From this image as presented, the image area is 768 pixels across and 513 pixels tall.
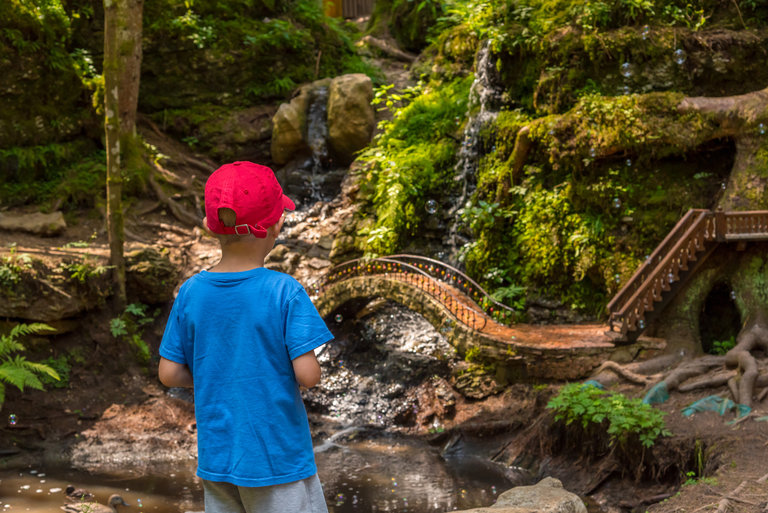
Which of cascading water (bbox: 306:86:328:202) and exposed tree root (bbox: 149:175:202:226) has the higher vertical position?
cascading water (bbox: 306:86:328:202)

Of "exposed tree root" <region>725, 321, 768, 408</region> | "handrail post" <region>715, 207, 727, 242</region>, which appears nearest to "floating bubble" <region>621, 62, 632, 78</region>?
"handrail post" <region>715, 207, 727, 242</region>

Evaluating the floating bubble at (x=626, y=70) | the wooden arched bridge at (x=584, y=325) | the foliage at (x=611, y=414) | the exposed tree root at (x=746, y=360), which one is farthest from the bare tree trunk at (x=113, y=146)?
the exposed tree root at (x=746, y=360)

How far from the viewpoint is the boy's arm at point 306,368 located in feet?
7.95

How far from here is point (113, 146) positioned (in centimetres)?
1358

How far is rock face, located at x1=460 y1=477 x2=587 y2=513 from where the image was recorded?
5.64 meters

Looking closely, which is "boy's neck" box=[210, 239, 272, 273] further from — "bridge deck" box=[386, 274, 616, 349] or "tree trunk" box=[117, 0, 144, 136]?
"tree trunk" box=[117, 0, 144, 136]

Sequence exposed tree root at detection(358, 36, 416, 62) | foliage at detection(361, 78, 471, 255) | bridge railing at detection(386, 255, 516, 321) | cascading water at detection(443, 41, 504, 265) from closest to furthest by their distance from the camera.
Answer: bridge railing at detection(386, 255, 516, 321), cascading water at detection(443, 41, 504, 265), foliage at detection(361, 78, 471, 255), exposed tree root at detection(358, 36, 416, 62)

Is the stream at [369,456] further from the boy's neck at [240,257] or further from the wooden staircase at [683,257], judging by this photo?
the boy's neck at [240,257]

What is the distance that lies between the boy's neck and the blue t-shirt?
5 centimetres

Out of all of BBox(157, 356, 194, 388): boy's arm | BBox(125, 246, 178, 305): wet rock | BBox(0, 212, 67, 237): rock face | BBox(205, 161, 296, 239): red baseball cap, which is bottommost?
BBox(125, 246, 178, 305): wet rock

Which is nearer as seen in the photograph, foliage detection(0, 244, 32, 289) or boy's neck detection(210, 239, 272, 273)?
boy's neck detection(210, 239, 272, 273)

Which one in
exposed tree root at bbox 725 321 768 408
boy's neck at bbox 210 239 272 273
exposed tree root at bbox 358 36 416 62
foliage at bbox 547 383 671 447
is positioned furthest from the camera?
exposed tree root at bbox 358 36 416 62

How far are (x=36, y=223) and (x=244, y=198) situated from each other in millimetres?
14890

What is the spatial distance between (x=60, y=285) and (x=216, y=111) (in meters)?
9.91
